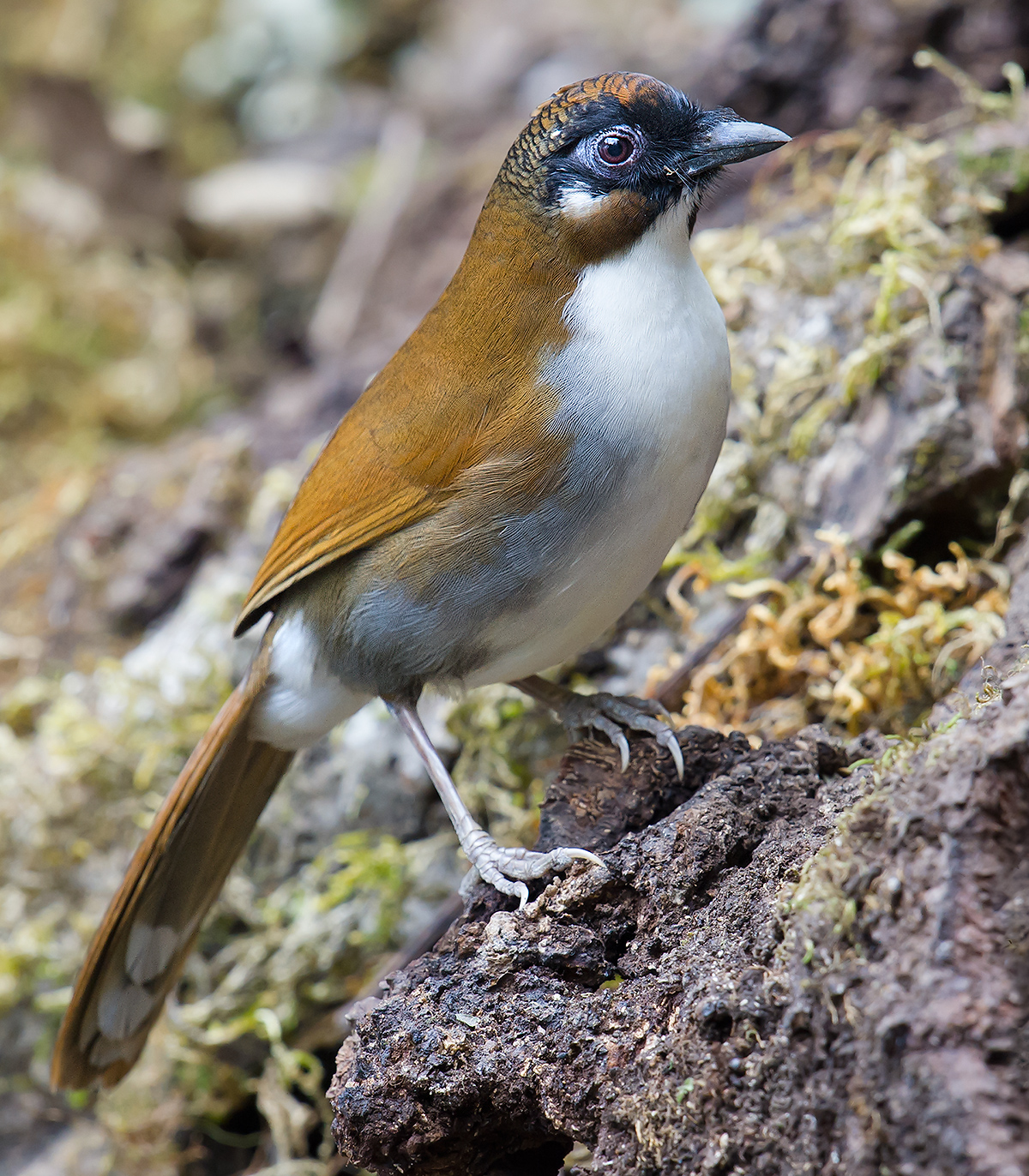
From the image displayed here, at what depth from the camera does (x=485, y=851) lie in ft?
7.77

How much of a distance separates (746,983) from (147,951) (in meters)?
1.88

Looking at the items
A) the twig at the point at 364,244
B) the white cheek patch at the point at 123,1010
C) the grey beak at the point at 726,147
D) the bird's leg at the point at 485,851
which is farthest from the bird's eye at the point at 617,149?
the twig at the point at 364,244

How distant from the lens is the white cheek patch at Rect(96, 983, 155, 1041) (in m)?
2.88

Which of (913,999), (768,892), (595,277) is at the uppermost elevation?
(595,277)

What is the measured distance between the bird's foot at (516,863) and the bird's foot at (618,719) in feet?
0.98

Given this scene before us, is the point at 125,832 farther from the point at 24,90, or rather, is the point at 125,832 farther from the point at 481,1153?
the point at 24,90

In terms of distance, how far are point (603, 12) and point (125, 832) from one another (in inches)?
235

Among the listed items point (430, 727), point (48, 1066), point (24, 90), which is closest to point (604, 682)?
point (430, 727)

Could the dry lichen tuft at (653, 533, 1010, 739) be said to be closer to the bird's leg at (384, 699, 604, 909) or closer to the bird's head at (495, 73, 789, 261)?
the bird's leg at (384, 699, 604, 909)

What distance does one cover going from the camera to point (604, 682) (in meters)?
3.37

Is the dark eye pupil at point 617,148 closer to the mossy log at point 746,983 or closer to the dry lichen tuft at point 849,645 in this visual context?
the dry lichen tuft at point 849,645

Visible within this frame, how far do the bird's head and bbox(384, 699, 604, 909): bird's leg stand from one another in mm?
1169

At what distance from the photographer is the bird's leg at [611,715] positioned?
7.95 feet

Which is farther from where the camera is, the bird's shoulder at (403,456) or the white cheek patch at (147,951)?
the white cheek patch at (147,951)
